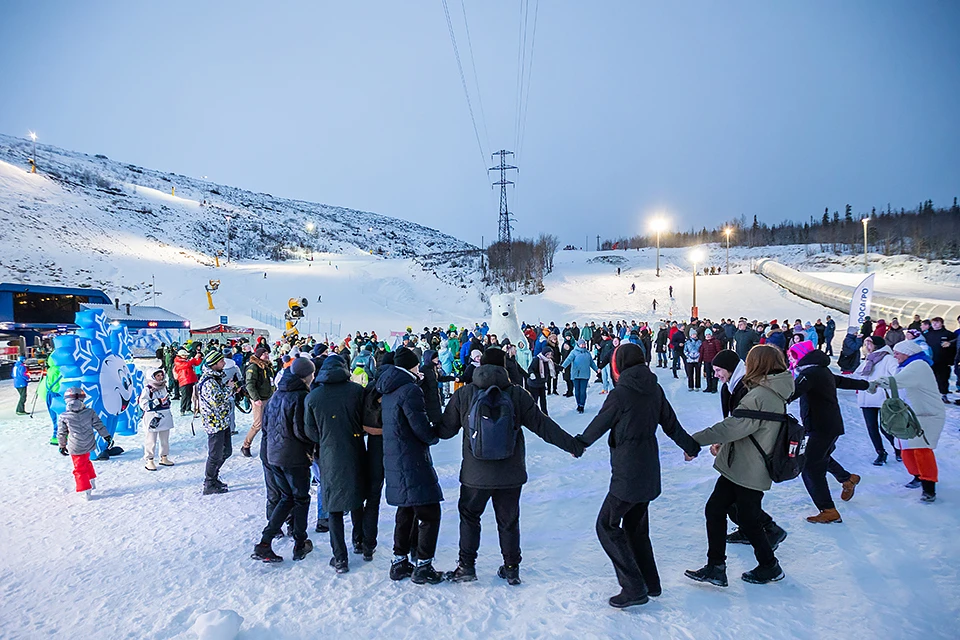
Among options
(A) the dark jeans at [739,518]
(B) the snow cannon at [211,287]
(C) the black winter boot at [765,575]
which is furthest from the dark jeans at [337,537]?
(B) the snow cannon at [211,287]

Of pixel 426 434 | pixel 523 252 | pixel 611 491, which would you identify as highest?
pixel 523 252

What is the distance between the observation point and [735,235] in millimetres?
86625

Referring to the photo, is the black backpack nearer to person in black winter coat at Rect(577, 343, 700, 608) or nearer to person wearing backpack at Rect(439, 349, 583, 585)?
person in black winter coat at Rect(577, 343, 700, 608)

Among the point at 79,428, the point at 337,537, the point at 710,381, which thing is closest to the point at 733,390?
the point at 337,537

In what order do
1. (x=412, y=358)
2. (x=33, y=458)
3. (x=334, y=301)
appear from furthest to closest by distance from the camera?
(x=334, y=301)
(x=33, y=458)
(x=412, y=358)

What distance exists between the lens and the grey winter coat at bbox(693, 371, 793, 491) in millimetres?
3186

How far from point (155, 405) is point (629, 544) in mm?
6018

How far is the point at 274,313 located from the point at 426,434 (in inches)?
1278

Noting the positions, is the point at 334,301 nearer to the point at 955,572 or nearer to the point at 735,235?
the point at 955,572

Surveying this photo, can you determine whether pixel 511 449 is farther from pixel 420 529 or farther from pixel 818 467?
pixel 818 467

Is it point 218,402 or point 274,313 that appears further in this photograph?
point 274,313

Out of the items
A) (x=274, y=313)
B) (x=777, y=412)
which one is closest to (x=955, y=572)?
(x=777, y=412)

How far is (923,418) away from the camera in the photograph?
449 centimetres

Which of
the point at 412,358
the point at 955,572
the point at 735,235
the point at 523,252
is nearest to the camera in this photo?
the point at 955,572
